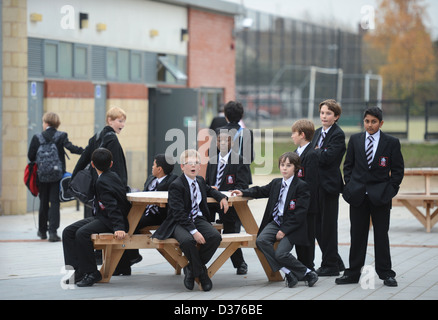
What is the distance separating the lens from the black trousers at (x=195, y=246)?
26.9 feet

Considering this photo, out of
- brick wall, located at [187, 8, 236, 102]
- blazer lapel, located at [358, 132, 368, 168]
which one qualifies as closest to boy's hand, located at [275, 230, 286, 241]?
blazer lapel, located at [358, 132, 368, 168]

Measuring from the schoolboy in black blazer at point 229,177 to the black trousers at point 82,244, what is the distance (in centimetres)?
141

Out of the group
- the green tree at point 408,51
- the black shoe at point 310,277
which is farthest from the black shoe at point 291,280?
the green tree at point 408,51

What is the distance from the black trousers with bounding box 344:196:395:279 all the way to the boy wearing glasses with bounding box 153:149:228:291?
132 cm

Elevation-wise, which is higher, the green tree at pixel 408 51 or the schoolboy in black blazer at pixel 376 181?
the green tree at pixel 408 51

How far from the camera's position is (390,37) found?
77312 mm

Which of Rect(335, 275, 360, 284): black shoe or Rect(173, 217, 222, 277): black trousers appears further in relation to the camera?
Rect(335, 275, 360, 284): black shoe

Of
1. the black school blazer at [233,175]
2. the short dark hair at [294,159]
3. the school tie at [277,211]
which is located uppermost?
the short dark hair at [294,159]

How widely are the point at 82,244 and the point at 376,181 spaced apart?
294 cm

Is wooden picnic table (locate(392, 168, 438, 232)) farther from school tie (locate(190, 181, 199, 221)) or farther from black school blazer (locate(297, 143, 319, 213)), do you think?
school tie (locate(190, 181, 199, 221))

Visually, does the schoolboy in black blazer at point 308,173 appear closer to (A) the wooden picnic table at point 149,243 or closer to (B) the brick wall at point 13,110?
(A) the wooden picnic table at point 149,243

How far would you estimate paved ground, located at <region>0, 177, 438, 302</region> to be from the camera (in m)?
7.97
